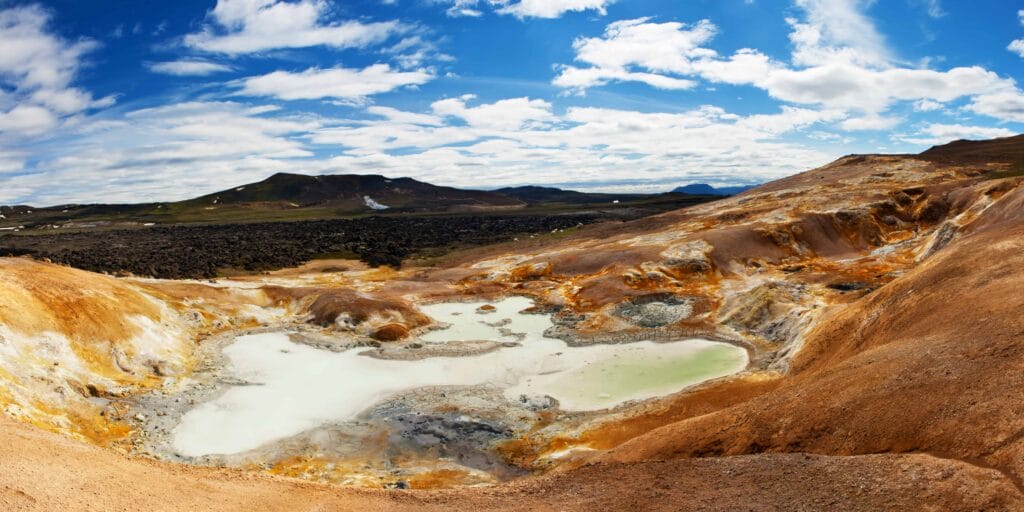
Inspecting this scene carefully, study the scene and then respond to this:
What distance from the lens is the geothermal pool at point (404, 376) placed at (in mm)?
34281

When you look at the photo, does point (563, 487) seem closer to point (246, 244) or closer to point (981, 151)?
point (246, 244)

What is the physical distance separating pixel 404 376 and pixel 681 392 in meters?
20.8

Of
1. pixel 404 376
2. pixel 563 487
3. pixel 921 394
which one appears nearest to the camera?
pixel 921 394

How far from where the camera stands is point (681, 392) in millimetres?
37781

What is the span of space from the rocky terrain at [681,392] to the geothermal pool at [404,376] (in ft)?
10.00

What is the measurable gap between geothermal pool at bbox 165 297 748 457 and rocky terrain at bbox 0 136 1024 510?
3.05 meters

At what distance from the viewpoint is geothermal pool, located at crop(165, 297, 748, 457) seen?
34.3 meters

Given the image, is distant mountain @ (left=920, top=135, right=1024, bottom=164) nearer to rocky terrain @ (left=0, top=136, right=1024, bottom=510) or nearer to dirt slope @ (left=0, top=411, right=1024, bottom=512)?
rocky terrain @ (left=0, top=136, right=1024, bottom=510)

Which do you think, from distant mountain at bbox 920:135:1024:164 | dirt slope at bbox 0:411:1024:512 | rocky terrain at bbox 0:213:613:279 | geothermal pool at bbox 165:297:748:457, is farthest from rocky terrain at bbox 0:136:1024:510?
distant mountain at bbox 920:135:1024:164

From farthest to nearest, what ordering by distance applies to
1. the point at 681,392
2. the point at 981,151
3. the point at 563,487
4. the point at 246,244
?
1. the point at 246,244
2. the point at 981,151
3. the point at 681,392
4. the point at 563,487

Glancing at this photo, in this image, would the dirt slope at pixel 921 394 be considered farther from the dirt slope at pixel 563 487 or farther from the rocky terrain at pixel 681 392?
the dirt slope at pixel 563 487

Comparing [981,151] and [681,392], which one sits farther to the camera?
[981,151]

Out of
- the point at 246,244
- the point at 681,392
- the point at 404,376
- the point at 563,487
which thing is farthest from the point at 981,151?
the point at 246,244

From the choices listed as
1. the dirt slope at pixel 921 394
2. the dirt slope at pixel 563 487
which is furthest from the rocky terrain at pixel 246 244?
the dirt slope at pixel 921 394
